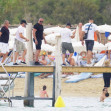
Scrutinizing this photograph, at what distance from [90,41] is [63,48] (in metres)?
0.86

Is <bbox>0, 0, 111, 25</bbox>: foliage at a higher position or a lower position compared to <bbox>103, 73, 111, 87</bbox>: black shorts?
higher

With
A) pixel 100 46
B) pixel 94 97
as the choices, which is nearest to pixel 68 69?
pixel 94 97

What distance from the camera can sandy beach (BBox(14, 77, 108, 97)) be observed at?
92.7 ft

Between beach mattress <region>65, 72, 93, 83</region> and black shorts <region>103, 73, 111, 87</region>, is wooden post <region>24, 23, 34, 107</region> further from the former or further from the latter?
beach mattress <region>65, 72, 93, 83</region>

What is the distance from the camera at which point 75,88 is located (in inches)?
1168

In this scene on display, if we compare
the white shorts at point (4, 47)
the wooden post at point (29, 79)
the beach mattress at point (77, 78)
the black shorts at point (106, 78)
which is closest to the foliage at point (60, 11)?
the beach mattress at point (77, 78)

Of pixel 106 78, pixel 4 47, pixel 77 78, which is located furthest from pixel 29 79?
pixel 77 78

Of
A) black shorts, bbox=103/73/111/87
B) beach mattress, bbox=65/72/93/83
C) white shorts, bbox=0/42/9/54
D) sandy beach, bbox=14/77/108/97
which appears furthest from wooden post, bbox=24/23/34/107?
beach mattress, bbox=65/72/93/83

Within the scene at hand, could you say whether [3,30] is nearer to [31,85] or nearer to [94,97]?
[31,85]

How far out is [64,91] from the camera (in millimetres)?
29062

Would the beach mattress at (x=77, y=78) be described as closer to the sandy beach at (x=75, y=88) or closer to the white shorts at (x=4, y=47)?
the sandy beach at (x=75, y=88)

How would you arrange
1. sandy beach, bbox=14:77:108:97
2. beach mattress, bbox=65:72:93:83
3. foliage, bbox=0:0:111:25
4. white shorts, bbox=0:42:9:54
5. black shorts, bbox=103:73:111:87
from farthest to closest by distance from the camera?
foliage, bbox=0:0:111:25, beach mattress, bbox=65:72:93:83, sandy beach, bbox=14:77:108:97, black shorts, bbox=103:73:111:87, white shorts, bbox=0:42:9:54

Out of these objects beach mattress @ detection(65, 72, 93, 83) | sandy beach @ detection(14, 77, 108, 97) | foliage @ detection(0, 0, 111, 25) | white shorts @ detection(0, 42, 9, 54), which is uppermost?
foliage @ detection(0, 0, 111, 25)

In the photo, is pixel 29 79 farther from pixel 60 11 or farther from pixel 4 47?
pixel 60 11
